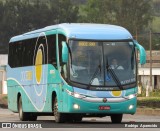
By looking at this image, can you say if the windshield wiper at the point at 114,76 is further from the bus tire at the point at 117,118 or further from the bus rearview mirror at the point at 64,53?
the bus tire at the point at 117,118

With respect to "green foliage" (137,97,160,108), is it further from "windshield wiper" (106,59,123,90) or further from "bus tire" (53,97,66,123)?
"windshield wiper" (106,59,123,90)

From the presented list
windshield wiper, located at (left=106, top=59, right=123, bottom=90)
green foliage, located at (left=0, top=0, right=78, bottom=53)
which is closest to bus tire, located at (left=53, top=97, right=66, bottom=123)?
windshield wiper, located at (left=106, top=59, right=123, bottom=90)

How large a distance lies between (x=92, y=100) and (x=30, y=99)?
5.05 meters

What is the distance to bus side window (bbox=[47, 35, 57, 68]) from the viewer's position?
2466 centimetres

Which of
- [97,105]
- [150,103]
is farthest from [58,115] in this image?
[150,103]

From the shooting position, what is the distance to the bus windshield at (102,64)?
2350cm

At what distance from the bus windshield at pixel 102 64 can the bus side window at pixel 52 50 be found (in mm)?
1110

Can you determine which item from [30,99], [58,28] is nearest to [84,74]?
[58,28]

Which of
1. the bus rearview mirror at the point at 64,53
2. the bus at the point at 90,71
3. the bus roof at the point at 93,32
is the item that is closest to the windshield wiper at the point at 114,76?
the bus at the point at 90,71

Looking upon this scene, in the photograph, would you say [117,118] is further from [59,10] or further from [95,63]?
[59,10]

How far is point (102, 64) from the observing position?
77.7 feet

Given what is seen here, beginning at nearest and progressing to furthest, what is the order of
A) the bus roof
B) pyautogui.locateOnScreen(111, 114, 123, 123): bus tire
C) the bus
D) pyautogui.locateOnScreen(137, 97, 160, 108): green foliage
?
the bus → the bus roof → pyautogui.locateOnScreen(111, 114, 123, 123): bus tire → pyautogui.locateOnScreen(137, 97, 160, 108): green foliage

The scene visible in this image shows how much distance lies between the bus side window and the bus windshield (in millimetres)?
1110

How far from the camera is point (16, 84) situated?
29922 millimetres
